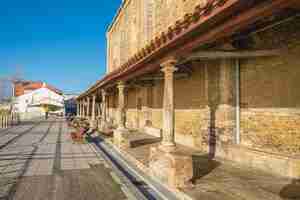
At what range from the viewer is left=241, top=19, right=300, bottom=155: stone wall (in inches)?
219

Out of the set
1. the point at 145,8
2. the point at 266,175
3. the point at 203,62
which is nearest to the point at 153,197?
the point at 266,175

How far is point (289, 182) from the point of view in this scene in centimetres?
530

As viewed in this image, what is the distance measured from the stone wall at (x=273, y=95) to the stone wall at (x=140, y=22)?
8.61 feet

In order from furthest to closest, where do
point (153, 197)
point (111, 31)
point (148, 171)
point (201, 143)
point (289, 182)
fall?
point (111, 31) → point (201, 143) → point (148, 171) → point (289, 182) → point (153, 197)

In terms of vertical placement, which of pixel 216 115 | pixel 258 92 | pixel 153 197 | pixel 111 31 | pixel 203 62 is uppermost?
pixel 111 31

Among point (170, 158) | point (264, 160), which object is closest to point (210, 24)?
point (170, 158)

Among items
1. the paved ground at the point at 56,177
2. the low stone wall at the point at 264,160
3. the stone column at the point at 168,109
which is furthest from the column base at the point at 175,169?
the low stone wall at the point at 264,160

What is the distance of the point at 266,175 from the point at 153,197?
2.83 metres

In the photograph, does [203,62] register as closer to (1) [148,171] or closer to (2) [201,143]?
(2) [201,143]

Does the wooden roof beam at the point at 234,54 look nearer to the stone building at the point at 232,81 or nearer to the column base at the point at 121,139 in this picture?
the stone building at the point at 232,81

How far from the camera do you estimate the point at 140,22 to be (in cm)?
1730

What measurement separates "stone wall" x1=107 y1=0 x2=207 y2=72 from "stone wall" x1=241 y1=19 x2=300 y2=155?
2.63m

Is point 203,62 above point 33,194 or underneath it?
above

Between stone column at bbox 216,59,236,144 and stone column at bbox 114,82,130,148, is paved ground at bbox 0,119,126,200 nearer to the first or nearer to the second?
stone column at bbox 114,82,130,148
